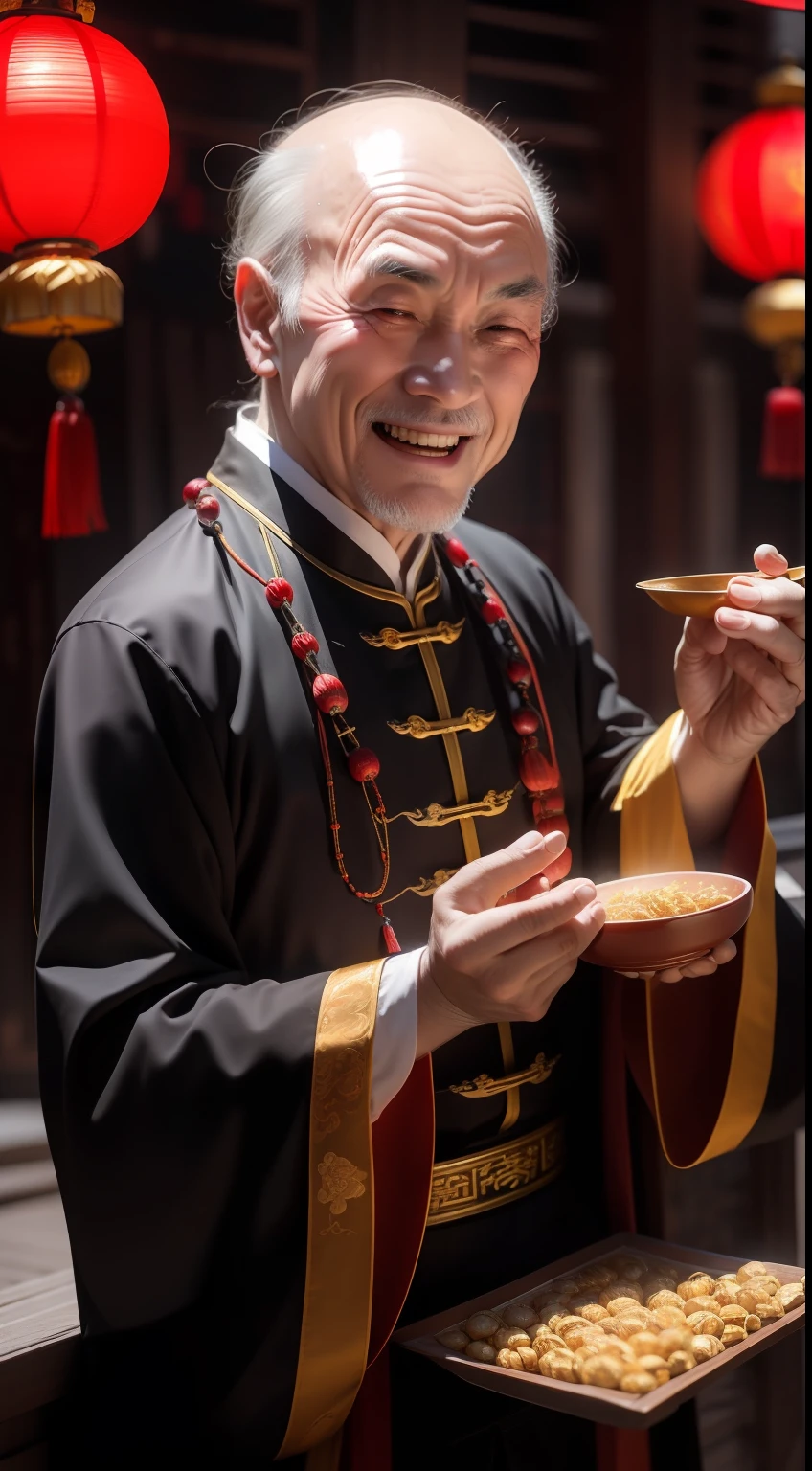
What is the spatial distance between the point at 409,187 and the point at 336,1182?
1235mm

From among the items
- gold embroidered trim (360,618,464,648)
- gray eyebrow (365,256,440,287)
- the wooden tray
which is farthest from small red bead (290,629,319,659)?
the wooden tray

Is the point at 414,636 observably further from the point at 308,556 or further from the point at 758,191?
the point at 758,191

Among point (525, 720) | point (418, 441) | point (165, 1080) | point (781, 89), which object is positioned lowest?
point (165, 1080)

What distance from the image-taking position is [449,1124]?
6.42 feet

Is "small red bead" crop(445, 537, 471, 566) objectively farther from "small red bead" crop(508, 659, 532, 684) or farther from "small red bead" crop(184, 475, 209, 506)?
"small red bead" crop(184, 475, 209, 506)

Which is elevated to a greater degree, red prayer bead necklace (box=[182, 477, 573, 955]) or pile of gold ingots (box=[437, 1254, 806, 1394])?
red prayer bead necklace (box=[182, 477, 573, 955])

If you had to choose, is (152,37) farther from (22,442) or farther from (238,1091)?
(238,1091)

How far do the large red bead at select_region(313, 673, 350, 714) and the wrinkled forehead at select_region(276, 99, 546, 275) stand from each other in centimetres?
54

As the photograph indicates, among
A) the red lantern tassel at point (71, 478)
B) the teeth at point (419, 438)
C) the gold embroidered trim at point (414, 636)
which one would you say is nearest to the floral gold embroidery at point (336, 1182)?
the gold embroidered trim at point (414, 636)

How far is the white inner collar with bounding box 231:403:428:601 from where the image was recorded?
78.6 inches

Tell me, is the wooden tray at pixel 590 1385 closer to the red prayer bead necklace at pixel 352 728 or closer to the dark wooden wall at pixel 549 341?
the red prayer bead necklace at pixel 352 728

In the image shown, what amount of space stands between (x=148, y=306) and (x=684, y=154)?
1.89m

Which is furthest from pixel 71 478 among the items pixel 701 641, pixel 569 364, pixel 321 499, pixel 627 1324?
pixel 569 364

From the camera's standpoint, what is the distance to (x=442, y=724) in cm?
201
